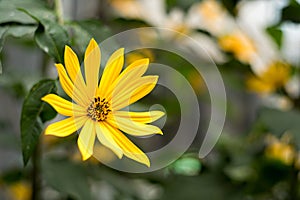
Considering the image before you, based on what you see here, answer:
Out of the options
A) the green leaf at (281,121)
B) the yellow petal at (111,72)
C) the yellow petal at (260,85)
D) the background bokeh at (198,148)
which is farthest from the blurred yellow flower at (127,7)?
the yellow petal at (111,72)

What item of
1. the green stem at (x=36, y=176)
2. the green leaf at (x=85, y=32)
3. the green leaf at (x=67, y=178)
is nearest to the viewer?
the green leaf at (x=85, y=32)

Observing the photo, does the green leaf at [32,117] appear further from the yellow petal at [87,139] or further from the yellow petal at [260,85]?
the yellow petal at [260,85]

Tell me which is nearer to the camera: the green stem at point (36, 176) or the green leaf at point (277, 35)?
the green stem at point (36, 176)

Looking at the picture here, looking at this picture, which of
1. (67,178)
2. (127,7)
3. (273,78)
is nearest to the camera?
(67,178)

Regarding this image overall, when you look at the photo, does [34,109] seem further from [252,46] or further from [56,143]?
[252,46]

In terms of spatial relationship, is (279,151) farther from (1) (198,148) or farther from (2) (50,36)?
(2) (50,36)

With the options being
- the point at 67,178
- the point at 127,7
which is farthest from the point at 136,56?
the point at 127,7

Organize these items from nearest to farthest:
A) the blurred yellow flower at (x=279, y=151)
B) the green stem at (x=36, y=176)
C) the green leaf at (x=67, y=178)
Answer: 1. the green leaf at (x=67, y=178)
2. the green stem at (x=36, y=176)
3. the blurred yellow flower at (x=279, y=151)

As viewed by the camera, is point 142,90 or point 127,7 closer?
point 142,90

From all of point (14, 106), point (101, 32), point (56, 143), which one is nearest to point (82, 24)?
point (101, 32)
